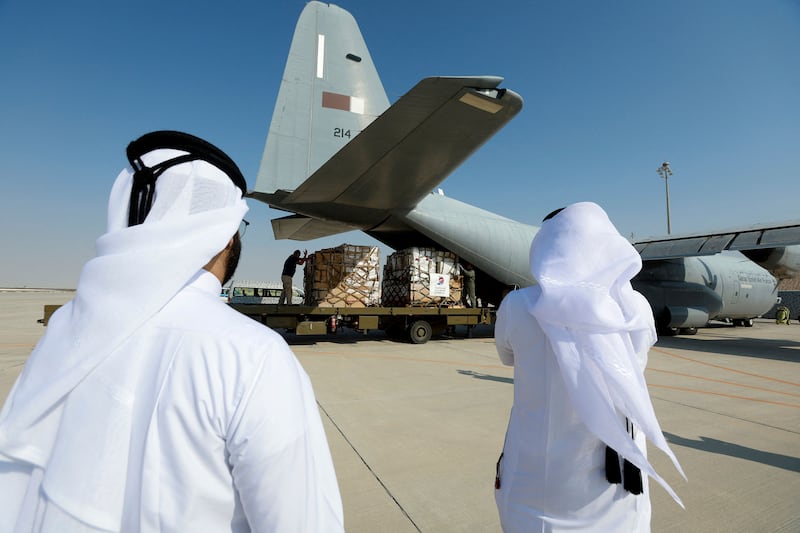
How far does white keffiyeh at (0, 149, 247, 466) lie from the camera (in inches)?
33.8

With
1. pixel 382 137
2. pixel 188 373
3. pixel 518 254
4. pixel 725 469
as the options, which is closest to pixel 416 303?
pixel 518 254

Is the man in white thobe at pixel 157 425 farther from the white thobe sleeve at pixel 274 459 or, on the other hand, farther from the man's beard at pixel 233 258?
the man's beard at pixel 233 258

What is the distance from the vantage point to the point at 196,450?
835mm

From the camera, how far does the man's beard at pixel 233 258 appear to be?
1213 mm

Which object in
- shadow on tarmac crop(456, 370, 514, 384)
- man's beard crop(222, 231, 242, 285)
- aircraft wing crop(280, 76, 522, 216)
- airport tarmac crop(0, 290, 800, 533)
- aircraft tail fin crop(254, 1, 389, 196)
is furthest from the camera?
aircraft tail fin crop(254, 1, 389, 196)

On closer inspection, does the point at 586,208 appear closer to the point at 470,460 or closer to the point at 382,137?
the point at 470,460

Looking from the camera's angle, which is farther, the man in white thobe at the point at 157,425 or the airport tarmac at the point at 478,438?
the airport tarmac at the point at 478,438

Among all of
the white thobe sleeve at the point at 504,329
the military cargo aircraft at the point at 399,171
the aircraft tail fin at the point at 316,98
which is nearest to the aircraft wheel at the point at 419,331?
the military cargo aircraft at the point at 399,171

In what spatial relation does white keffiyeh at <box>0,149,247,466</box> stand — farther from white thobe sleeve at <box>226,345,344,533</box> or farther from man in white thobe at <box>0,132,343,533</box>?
white thobe sleeve at <box>226,345,344,533</box>

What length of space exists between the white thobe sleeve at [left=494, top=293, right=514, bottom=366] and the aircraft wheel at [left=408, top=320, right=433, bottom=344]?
29.5ft

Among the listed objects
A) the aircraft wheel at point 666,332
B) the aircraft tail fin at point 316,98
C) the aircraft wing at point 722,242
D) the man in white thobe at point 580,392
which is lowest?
the aircraft wheel at point 666,332

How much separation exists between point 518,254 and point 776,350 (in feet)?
25.6

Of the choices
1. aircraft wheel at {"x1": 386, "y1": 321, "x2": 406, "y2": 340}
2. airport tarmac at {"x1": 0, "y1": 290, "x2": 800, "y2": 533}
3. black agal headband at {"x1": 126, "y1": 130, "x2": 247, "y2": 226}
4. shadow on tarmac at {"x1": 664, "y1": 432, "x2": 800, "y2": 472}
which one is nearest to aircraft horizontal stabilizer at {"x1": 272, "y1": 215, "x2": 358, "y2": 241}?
aircraft wheel at {"x1": 386, "y1": 321, "x2": 406, "y2": 340}

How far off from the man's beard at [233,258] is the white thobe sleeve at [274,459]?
463 mm
